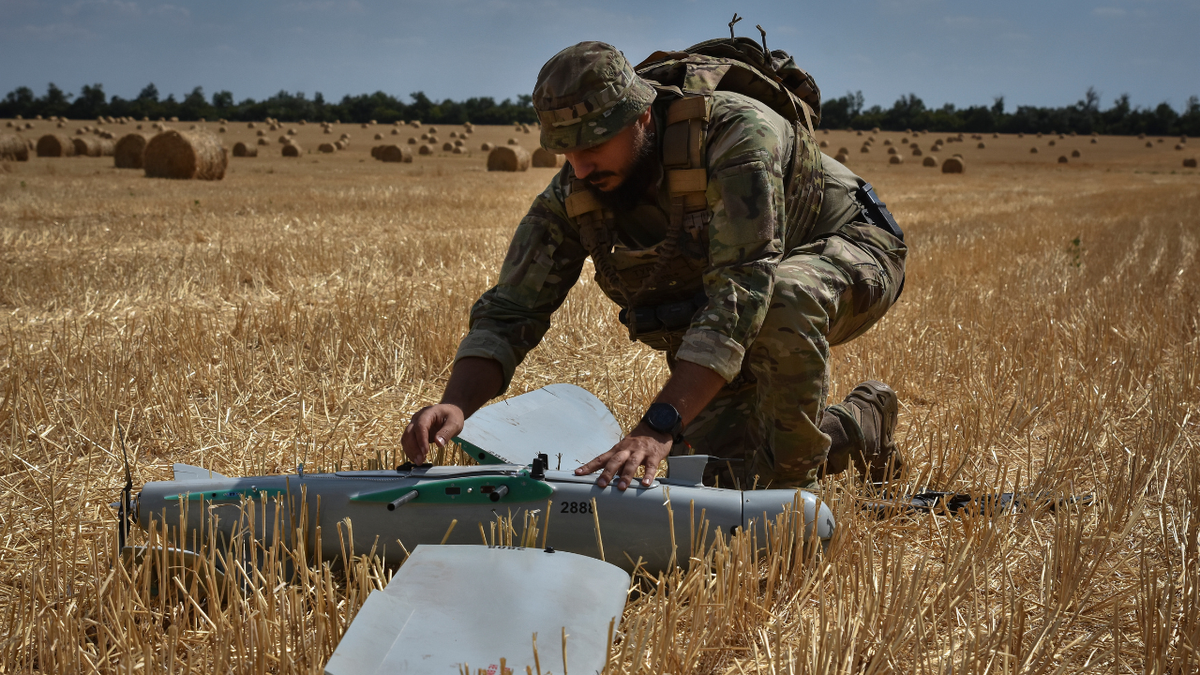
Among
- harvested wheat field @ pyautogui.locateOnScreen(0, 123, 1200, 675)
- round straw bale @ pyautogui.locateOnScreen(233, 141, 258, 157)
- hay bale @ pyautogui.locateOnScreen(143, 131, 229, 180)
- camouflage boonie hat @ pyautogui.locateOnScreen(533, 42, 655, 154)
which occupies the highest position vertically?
round straw bale @ pyautogui.locateOnScreen(233, 141, 258, 157)

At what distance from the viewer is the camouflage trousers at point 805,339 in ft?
8.87

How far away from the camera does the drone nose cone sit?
2.16 metres

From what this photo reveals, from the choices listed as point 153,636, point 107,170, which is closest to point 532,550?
point 153,636

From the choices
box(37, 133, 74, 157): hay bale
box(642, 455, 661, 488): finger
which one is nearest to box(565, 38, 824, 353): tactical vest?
box(642, 455, 661, 488): finger

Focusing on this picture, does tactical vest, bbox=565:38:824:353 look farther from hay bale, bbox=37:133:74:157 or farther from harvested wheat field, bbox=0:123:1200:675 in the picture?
hay bale, bbox=37:133:74:157

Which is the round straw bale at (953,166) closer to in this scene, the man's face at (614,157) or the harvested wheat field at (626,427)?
the harvested wheat field at (626,427)

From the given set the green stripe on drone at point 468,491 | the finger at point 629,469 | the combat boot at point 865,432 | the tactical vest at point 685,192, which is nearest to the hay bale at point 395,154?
the tactical vest at point 685,192

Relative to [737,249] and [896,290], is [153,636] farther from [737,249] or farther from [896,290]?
[896,290]

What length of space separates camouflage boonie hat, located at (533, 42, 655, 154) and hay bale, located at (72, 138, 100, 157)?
92.0ft

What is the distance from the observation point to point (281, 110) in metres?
63.9

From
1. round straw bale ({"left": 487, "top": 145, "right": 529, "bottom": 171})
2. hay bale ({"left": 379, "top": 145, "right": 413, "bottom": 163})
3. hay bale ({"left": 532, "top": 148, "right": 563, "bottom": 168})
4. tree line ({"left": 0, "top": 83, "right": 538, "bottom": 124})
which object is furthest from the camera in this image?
tree line ({"left": 0, "top": 83, "right": 538, "bottom": 124})

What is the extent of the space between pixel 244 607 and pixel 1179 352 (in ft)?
15.6

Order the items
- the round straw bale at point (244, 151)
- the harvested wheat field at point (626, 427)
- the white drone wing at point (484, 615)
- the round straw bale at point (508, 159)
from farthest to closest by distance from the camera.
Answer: the round straw bale at point (244, 151), the round straw bale at point (508, 159), the harvested wheat field at point (626, 427), the white drone wing at point (484, 615)

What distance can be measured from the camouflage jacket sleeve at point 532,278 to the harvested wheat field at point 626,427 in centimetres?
52
